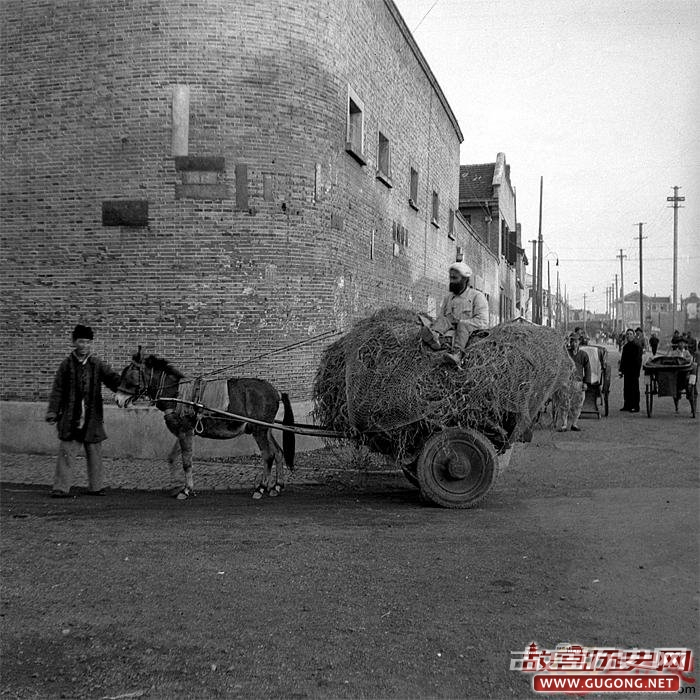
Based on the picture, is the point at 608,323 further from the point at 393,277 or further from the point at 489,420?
the point at 489,420

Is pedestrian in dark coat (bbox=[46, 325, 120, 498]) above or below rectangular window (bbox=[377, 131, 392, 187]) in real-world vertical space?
below

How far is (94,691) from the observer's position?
3605 mm

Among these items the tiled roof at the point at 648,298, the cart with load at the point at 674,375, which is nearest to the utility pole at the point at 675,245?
the cart with load at the point at 674,375

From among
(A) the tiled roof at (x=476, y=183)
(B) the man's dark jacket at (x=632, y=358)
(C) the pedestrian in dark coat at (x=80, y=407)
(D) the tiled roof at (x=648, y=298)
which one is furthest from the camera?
(D) the tiled roof at (x=648, y=298)

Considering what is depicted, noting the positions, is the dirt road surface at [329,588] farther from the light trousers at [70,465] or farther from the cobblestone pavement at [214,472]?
the cobblestone pavement at [214,472]

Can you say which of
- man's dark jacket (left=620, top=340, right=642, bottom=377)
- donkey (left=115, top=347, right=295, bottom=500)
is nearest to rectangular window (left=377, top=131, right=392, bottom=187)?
man's dark jacket (left=620, top=340, right=642, bottom=377)

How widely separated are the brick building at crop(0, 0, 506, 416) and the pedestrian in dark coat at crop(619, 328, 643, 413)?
27.8ft

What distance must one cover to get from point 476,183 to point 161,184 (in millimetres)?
31753

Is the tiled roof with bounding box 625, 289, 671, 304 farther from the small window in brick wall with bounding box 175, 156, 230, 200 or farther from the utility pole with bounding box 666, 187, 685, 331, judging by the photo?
A: the small window in brick wall with bounding box 175, 156, 230, 200

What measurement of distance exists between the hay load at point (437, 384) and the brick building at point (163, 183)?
4.09 meters

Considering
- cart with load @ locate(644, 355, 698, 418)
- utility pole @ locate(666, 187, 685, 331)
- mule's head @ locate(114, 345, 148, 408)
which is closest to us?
mule's head @ locate(114, 345, 148, 408)

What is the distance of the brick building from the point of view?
1094 centimetres

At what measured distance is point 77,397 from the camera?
8406mm

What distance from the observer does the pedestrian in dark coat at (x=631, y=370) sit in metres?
16.6
